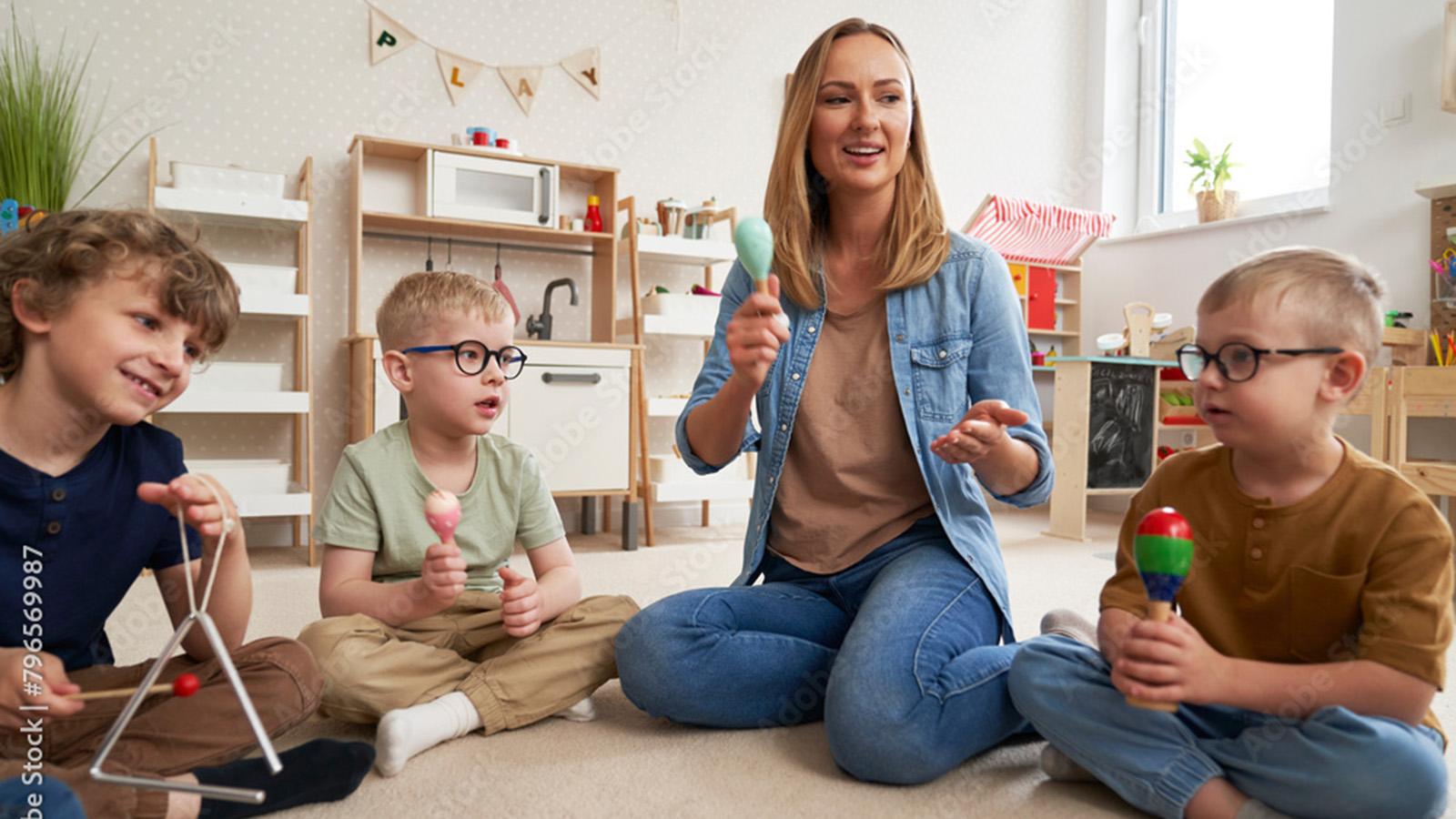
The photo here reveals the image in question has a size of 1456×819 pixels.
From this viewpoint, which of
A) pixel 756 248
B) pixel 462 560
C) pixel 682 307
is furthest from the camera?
pixel 682 307

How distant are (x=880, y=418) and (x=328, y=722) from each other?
3.03 ft

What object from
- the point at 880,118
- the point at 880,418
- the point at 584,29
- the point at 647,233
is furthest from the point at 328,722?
the point at 584,29

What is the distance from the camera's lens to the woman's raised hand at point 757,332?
3.80ft

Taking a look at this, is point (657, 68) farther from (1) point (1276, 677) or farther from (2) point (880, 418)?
(1) point (1276, 677)

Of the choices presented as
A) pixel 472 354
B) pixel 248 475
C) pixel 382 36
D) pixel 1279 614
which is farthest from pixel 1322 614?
pixel 382 36

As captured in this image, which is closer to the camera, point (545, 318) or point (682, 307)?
point (545, 318)

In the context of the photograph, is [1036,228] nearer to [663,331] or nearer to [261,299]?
[663,331]

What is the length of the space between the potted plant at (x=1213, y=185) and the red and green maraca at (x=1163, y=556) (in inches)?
145

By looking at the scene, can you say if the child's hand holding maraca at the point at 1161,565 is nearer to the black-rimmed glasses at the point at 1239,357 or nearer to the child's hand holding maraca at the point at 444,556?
the black-rimmed glasses at the point at 1239,357

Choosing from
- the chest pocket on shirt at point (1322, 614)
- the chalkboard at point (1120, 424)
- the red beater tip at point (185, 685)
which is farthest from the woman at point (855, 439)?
the chalkboard at point (1120, 424)

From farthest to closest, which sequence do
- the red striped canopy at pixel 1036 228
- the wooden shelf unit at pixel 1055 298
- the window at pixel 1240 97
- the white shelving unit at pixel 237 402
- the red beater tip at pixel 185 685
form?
the wooden shelf unit at pixel 1055 298 → the red striped canopy at pixel 1036 228 → the window at pixel 1240 97 → the white shelving unit at pixel 237 402 → the red beater tip at pixel 185 685

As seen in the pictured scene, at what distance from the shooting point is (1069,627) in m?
1.54

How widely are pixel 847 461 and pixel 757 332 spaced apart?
36cm

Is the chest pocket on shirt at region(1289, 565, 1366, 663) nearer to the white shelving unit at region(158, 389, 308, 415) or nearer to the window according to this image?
the white shelving unit at region(158, 389, 308, 415)
